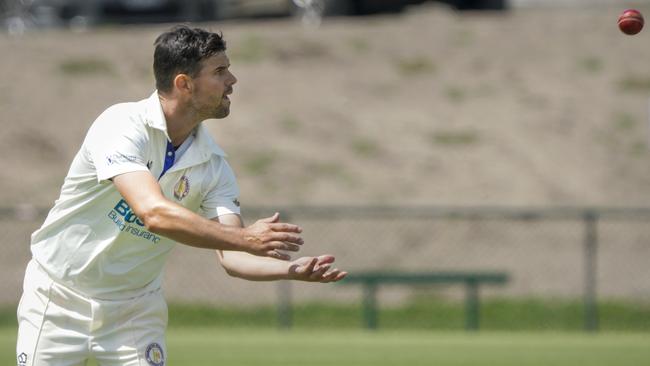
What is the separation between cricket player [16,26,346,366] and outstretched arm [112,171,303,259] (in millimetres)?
427

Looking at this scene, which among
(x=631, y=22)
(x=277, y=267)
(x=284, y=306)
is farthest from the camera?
(x=284, y=306)

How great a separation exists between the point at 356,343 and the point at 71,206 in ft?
29.8

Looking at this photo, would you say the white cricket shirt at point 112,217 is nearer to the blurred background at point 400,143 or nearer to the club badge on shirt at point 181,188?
the club badge on shirt at point 181,188

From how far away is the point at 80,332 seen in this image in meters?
5.58

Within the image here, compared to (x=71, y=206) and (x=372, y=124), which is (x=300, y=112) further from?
(x=71, y=206)

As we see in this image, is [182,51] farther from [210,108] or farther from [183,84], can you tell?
[210,108]

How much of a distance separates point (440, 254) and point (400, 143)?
15.1 feet

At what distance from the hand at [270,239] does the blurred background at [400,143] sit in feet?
40.3

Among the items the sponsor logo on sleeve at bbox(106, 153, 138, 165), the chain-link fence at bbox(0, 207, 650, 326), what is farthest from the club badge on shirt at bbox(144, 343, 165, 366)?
the chain-link fence at bbox(0, 207, 650, 326)

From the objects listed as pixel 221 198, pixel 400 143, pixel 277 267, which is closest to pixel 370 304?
pixel 400 143

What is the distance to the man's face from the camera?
5.52 meters

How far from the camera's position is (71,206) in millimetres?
5598

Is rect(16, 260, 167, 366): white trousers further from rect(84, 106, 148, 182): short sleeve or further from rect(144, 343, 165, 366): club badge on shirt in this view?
rect(84, 106, 148, 182): short sleeve

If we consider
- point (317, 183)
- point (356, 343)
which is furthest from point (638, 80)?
point (356, 343)
